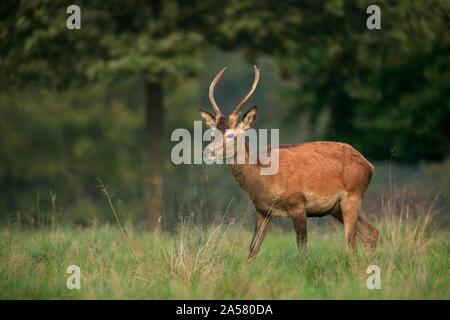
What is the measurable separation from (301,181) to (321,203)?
1.14 ft

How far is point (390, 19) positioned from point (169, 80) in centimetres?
406

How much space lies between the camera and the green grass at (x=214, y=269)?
265 inches

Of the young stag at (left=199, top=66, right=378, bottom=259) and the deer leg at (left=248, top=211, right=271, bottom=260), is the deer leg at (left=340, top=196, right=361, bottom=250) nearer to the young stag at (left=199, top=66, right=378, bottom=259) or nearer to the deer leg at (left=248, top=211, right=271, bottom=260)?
the young stag at (left=199, top=66, right=378, bottom=259)

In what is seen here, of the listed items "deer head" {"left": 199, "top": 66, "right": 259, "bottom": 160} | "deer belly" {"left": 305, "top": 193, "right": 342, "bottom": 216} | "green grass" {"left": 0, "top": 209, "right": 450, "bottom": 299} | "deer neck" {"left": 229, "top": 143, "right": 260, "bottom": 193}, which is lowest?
"green grass" {"left": 0, "top": 209, "right": 450, "bottom": 299}

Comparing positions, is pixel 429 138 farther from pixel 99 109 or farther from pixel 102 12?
pixel 99 109

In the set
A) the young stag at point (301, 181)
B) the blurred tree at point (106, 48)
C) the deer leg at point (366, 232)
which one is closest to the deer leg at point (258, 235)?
the young stag at point (301, 181)

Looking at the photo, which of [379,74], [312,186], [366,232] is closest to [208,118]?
[312,186]

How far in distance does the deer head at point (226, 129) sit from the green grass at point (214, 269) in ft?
3.18

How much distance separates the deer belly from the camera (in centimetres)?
878

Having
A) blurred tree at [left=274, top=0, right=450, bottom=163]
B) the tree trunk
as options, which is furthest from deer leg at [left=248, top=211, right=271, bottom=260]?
the tree trunk

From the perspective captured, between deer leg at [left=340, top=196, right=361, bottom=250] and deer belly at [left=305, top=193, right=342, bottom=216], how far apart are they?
0.34 ft

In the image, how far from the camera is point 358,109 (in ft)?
64.7
